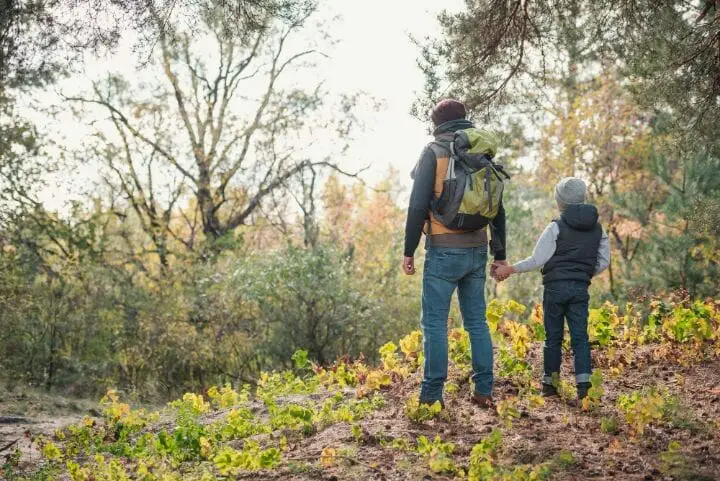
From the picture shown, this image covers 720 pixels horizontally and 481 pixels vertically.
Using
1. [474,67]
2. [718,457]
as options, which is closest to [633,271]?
[474,67]

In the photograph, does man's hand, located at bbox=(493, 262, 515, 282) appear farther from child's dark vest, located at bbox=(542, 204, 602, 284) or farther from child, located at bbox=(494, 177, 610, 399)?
child's dark vest, located at bbox=(542, 204, 602, 284)

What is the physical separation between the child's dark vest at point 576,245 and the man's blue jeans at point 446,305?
495 mm

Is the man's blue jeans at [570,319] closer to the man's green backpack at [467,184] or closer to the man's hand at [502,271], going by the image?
the man's hand at [502,271]

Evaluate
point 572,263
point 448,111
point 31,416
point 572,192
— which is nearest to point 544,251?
point 572,263

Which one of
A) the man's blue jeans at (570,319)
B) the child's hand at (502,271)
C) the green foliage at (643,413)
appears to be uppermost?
the child's hand at (502,271)

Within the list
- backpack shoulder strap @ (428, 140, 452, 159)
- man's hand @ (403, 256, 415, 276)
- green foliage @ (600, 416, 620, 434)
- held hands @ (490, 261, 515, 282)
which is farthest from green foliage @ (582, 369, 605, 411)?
Result: backpack shoulder strap @ (428, 140, 452, 159)

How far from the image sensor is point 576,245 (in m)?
4.93

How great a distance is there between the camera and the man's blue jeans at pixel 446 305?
4680 millimetres

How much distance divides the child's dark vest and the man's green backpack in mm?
560

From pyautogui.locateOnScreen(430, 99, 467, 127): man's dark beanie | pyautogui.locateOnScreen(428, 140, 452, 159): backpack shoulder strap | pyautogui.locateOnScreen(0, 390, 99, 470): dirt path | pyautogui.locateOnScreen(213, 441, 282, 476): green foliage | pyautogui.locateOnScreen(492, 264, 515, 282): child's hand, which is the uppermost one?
pyautogui.locateOnScreen(430, 99, 467, 127): man's dark beanie

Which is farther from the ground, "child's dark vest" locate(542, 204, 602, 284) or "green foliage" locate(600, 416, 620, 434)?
"child's dark vest" locate(542, 204, 602, 284)

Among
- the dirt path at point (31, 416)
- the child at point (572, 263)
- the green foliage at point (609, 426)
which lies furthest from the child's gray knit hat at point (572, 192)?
the dirt path at point (31, 416)

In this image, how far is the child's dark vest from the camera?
16.2 ft

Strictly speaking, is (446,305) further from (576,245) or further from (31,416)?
(31,416)
